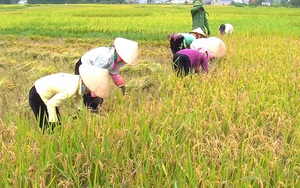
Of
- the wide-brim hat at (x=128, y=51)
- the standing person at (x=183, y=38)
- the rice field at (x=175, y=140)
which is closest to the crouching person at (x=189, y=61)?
the rice field at (x=175, y=140)

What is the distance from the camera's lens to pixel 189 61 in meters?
4.23

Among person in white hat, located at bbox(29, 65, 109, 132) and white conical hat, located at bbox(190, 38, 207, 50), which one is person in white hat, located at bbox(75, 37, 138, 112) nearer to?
person in white hat, located at bbox(29, 65, 109, 132)

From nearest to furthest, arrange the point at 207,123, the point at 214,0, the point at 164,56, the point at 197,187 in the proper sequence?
the point at 197,187 < the point at 207,123 < the point at 164,56 < the point at 214,0

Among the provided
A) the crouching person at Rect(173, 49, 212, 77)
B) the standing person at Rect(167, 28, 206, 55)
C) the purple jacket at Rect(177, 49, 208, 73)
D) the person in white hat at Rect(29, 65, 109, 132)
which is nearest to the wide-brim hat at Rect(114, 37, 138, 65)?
the person in white hat at Rect(29, 65, 109, 132)

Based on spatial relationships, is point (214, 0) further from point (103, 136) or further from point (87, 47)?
point (103, 136)

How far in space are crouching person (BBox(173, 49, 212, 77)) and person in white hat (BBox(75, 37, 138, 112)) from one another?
93 cm

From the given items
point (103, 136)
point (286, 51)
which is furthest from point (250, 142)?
point (286, 51)

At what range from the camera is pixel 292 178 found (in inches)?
75.5

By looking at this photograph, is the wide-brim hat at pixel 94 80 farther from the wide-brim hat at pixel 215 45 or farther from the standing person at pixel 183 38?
the standing person at pixel 183 38

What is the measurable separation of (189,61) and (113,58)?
1.16 meters

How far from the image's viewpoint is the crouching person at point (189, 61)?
423cm

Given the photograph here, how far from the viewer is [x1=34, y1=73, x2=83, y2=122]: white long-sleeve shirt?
2627 mm

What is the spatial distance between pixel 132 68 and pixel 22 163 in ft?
11.3

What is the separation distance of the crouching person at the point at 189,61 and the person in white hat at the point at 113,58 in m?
0.93
